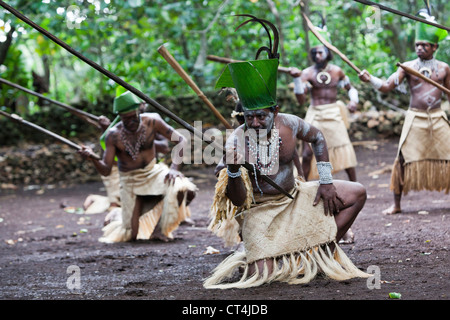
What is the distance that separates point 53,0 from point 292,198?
246 inches

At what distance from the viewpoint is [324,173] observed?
3900 millimetres

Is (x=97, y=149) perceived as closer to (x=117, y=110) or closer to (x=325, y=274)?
(x=117, y=110)

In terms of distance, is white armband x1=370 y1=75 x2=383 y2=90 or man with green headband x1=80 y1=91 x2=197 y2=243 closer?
white armband x1=370 y1=75 x2=383 y2=90

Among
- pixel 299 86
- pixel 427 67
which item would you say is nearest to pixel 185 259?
pixel 299 86

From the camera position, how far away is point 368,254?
4.38 metres

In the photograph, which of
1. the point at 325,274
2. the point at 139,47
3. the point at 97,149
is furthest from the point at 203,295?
the point at 139,47

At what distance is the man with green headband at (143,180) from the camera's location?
5.83 m

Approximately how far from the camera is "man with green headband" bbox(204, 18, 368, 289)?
365 cm

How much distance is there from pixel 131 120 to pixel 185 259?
5.26 ft

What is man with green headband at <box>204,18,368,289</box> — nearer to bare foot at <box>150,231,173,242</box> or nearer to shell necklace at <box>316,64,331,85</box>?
bare foot at <box>150,231,173,242</box>

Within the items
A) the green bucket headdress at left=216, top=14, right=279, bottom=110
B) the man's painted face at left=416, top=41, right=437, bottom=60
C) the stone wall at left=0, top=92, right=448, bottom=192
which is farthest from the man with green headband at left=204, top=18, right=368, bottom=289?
the stone wall at left=0, top=92, right=448, bottom=192

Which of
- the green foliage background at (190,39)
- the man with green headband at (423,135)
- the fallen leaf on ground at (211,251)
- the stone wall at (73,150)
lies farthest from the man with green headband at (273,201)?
the stone wall at (73,150)

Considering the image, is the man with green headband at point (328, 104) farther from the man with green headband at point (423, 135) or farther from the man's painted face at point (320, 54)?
the man with green headband at point (423, 135)

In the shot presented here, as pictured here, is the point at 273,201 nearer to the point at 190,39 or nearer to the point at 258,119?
the point at 258,119
